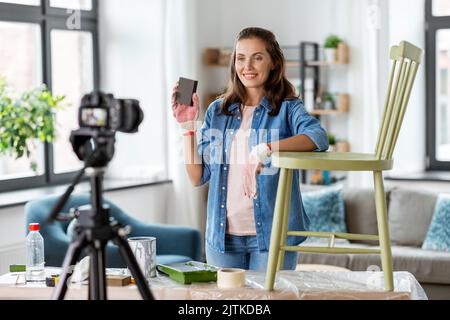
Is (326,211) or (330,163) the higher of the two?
(330,163)

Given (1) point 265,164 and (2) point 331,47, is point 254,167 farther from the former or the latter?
(2) point 331,47

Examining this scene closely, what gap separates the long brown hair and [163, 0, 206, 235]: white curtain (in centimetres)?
309

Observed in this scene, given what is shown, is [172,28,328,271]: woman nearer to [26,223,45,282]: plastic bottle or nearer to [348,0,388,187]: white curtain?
[26,223,45,282]: plastic bottle

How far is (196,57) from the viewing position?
5.89 metres

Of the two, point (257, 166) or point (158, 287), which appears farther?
point (158, 287)

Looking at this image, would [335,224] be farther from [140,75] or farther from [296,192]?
[296,192]

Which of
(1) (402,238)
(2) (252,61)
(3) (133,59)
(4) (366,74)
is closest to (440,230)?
(1) (402,238)

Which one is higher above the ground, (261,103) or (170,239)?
(261,103)

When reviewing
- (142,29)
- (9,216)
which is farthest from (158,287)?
(142,29)

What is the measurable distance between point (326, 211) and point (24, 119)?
6.20 ft

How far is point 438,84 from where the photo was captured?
19.2 feet

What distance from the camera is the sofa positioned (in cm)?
470

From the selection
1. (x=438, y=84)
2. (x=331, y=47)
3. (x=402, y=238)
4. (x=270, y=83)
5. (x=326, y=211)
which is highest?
(x=331, y=47)
